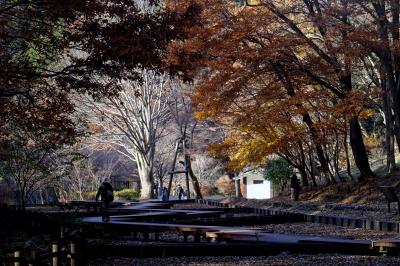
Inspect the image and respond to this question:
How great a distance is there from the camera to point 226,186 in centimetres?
3756

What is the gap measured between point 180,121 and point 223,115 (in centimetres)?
918

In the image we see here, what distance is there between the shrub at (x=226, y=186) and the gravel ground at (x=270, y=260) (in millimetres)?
29058

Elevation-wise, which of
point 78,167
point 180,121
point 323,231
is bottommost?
point 323,231

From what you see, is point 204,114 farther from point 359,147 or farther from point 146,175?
point 146,175

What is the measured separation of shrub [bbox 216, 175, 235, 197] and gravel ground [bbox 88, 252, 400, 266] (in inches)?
1144

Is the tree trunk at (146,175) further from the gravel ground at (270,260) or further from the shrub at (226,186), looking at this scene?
the gravel ground at (270,260)

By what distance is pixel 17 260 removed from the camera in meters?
5.24

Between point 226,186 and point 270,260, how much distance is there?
98.1 feet

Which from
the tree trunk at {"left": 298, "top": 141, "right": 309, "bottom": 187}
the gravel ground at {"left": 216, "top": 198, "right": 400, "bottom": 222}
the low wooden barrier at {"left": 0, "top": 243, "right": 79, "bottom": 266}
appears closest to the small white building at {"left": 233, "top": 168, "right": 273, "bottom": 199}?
the tree trunk at {"left": 298, "top": 141, "right": 309, "bottom": 187}

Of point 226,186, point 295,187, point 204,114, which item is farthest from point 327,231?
point 226,186

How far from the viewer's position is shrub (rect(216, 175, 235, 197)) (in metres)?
37.3

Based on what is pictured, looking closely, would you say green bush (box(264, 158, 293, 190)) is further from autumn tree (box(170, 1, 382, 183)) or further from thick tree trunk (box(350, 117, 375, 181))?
thick tree trunk (box(350, 117, 375, 181))

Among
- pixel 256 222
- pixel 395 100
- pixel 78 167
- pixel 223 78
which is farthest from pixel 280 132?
pixel 78 167

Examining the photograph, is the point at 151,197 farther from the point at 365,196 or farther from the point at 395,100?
the point at 395,100
